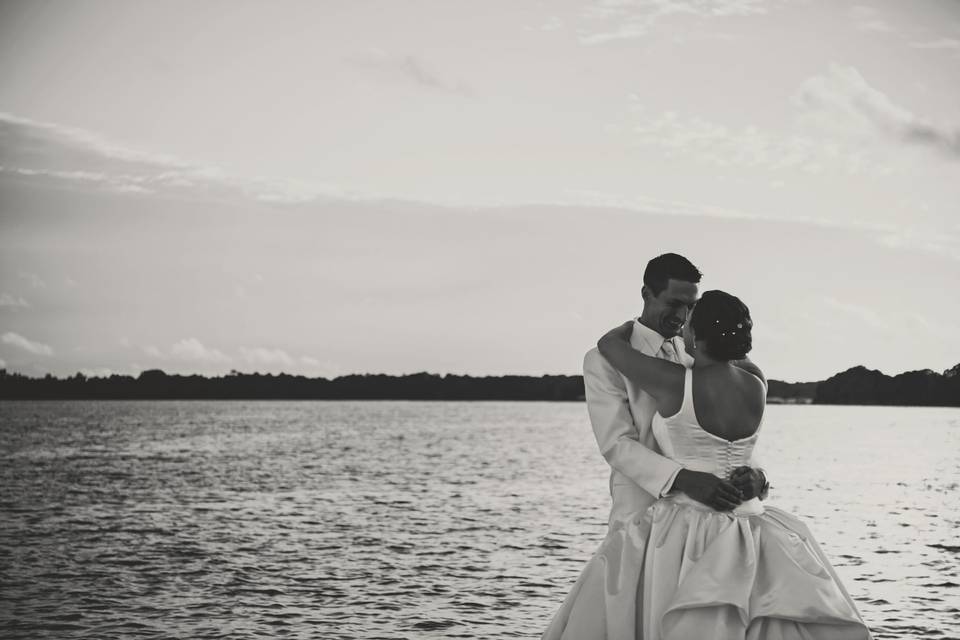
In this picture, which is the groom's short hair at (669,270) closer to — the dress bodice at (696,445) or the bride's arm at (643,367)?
the bride's arm at (643,367)

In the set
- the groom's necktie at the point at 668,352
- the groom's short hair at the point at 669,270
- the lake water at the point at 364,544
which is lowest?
the lake water at the point at 364,544

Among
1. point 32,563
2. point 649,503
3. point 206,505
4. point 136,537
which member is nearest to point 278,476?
point 206,505

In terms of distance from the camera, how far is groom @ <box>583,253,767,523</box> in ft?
15.6

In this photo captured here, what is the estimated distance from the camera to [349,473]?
45438mm

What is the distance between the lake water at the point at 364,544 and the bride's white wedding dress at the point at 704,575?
8.55m

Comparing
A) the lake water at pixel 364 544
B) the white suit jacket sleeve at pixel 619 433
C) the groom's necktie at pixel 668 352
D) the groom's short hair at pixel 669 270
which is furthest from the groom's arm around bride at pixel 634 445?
the lake water at pixel 364 544

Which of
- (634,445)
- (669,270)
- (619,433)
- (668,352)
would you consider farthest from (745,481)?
(669,270)

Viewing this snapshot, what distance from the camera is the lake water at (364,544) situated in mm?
14375

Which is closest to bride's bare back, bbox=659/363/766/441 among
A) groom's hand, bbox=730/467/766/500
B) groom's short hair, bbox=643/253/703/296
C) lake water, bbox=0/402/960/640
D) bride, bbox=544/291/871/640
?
bride, bbox=544/291/871/640

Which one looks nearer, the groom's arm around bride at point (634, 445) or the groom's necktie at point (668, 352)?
the groom's arm around bride at point (634, 445)

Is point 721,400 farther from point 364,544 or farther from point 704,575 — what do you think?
point 364,544

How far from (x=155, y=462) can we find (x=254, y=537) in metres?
33.3

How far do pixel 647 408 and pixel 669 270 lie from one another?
65 cm

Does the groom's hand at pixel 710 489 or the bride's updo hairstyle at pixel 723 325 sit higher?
the bride's updo hairstyle at pixel 723 325
